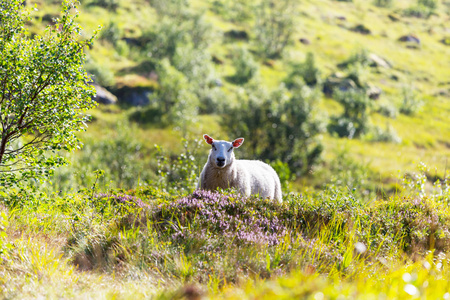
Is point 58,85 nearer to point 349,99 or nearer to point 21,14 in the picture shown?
point 21,14

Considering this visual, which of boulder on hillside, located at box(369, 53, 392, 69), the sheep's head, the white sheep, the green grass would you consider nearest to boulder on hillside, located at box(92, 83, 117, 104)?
the white sheep

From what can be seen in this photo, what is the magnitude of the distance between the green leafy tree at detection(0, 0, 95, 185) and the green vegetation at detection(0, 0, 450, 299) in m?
0.03

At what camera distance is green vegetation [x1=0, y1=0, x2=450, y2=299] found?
469 cm

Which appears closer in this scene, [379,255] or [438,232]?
[379,255]

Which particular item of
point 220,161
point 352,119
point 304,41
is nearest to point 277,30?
point 304,41

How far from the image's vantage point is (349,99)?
6419 cm

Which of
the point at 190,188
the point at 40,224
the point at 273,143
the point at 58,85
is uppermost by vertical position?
the point at 58,85

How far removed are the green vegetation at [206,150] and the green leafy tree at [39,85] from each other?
0.03 metres

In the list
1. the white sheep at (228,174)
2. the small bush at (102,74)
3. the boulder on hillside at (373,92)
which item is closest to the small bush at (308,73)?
the boulder on hillside at (373,92)

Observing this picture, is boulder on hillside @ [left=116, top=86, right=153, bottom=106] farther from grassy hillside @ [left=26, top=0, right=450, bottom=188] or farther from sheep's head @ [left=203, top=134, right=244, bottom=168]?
sheep's head @ [left=203, top=134, right=244, bottom=168]

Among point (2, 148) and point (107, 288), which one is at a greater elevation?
point (2, 148)

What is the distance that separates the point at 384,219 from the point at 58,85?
6.65 meters

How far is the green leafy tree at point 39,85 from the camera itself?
6035mm

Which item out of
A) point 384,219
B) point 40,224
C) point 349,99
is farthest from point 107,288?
point 349,99
